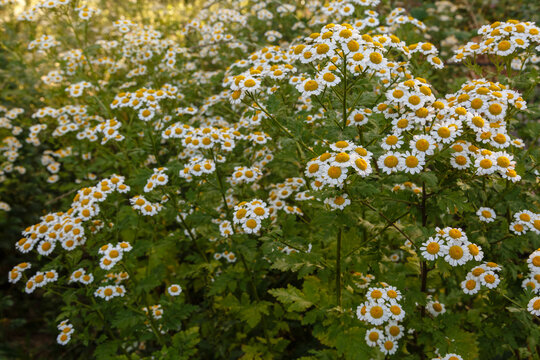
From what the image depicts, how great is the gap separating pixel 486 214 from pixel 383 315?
0.97m

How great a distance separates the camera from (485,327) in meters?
2.40

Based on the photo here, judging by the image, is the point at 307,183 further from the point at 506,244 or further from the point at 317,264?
the point at 506,244

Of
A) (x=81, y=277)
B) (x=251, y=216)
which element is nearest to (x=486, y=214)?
(x=251, y=216)

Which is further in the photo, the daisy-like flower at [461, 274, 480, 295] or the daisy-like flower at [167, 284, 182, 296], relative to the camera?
the daisy-like flower at [167, 284, 182, 296]

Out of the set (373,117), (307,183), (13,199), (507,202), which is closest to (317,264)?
(307,183)

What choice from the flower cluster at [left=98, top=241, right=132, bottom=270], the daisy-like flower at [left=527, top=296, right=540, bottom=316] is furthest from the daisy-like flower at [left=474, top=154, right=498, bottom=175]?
the flower cluster at [left=98, top=241, right=132, bottom=270]

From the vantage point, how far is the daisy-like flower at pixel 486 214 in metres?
2.33

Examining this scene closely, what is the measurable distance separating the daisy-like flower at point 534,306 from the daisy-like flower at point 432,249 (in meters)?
0.62

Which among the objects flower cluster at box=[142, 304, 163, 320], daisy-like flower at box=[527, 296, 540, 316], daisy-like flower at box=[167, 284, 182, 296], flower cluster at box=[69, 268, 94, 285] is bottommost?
flower cluster at box=[142, 304, 163, 320]

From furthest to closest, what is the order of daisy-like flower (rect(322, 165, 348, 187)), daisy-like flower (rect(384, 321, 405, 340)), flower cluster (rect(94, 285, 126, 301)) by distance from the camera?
flower cluster (rect(94, 285, 126, 301)), daisy-like flower (rect(384, 321, 405, 340)), daisy-like flower (rect(322, 165, 348, 187))

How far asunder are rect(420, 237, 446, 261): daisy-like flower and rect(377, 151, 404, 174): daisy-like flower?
0.44 meters

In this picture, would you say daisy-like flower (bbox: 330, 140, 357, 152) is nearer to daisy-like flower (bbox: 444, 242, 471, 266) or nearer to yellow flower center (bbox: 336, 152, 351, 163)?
yellow flower center (bbox: 336, 152, 351, 163)

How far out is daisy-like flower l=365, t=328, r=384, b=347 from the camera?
2273mm

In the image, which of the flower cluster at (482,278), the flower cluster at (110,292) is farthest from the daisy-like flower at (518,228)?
the flower cluster at (110,292)
